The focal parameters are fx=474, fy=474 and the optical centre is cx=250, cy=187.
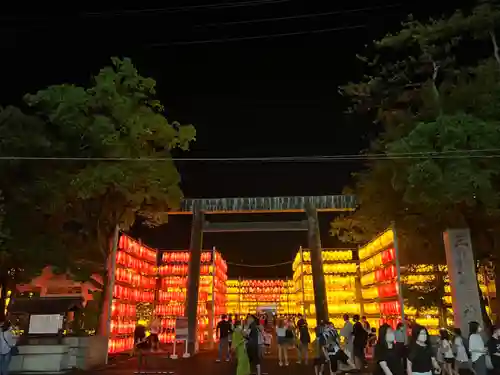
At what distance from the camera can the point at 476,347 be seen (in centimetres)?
927

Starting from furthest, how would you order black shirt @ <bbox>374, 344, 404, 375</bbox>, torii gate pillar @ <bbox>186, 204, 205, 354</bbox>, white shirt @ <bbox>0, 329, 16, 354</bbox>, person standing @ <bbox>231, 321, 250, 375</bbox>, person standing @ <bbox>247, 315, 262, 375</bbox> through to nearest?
torii gate pillar @ <bbox>186, 204, 205, 354</bbox> < white shirt @ <bbox>0, 329, 16, 354</bbox> < person standing @ <bbox>247, 315, 262, 375</bbox> < person standing @ <bbox>231, 321, 250, 375</bbox> < black shirt @ <bbox>374, 344, 404, 375</bbox>

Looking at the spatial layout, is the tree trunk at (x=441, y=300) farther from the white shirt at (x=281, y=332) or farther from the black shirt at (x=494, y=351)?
the black shirt at (x=494, y=351)

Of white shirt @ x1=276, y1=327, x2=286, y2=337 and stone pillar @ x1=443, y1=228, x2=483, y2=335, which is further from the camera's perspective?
white shirt @ x1=276, y1=327, x2=286, y2=337

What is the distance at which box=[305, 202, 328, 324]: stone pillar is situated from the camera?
22.2 m

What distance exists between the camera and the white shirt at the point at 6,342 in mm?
11789

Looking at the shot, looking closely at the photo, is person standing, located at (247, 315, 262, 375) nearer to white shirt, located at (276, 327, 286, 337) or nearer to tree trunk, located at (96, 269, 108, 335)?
white shirt, located at (276, 327, 286, 337)

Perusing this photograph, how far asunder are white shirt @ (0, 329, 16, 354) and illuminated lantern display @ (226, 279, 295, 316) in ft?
123

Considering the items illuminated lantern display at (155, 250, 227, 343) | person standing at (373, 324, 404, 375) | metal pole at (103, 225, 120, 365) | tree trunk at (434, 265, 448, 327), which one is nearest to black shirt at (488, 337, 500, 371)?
person standing at (373, 324, 404, 375)

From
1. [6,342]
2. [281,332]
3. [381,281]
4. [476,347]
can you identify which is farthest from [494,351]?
[6,342]

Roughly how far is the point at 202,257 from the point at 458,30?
55.1 feet

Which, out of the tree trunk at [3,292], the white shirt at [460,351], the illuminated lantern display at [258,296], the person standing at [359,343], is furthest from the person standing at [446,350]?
the illuminated lantern display at [258,296]

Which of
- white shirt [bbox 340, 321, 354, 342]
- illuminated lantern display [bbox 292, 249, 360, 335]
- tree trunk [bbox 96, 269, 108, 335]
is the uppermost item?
illuminated lantern display [bbox 292, 249, 360, 335]

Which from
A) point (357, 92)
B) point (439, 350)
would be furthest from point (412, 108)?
point (439, 350)

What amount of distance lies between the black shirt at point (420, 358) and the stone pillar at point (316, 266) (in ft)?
51.7
